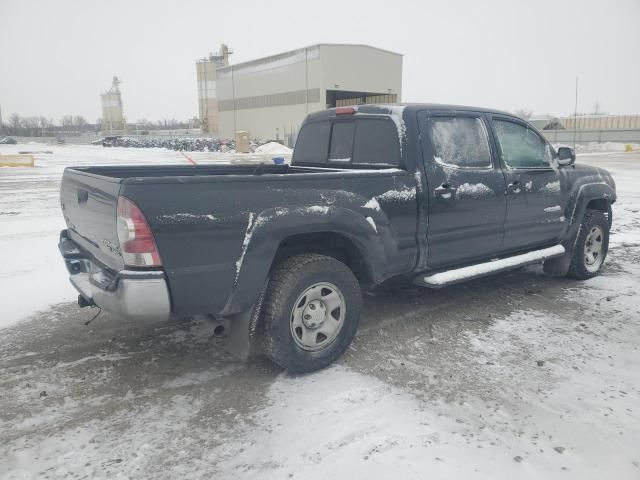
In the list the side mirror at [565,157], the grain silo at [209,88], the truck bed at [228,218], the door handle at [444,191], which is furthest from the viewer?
the grain silo at [209,88]

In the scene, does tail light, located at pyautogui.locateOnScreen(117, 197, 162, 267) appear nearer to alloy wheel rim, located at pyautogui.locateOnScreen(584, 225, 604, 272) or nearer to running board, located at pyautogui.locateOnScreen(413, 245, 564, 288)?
running board, located at pyautogui.locateOnScreen(413, 245, 564, 288)

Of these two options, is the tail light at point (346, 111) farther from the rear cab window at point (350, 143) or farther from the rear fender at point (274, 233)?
the rear fender at point (274, 233)

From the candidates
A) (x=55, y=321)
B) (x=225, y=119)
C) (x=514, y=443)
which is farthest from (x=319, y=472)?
(x=225, y=119)

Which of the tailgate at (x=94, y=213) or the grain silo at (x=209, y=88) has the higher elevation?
the grain silo at (x=209, y=88)

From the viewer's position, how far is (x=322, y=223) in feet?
11.6

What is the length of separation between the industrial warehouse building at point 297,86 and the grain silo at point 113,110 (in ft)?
127

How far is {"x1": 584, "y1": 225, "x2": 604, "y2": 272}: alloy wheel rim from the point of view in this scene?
19.8ft

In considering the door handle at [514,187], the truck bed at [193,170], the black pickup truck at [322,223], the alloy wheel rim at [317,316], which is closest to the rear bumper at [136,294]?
the black pickup truck at [322,223]

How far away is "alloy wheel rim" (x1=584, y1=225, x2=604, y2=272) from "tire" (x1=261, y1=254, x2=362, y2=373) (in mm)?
3643

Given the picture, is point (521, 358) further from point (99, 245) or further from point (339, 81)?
point (339, 81)

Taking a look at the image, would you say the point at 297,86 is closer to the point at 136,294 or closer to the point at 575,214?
the point at 575,214

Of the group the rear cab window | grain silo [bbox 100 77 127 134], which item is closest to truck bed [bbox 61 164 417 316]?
the rear cab window

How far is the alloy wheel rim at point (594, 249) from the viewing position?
6037mm

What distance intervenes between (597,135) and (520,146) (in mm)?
52493
